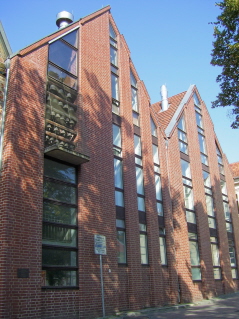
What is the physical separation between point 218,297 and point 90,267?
36.9 feet

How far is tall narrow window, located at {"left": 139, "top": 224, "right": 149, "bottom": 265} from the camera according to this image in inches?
642

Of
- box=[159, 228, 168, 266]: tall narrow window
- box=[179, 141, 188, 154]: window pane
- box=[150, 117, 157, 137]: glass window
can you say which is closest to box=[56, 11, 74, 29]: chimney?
box=[150, 117, 157, 137]: glass window

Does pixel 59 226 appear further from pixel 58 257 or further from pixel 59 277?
pixel 59 277

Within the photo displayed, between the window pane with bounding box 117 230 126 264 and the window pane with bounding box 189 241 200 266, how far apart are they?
240 inches

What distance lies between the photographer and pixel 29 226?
1103 cm

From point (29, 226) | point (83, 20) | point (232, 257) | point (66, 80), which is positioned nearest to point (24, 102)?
point (66, 80)

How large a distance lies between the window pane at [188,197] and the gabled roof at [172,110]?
3444mm

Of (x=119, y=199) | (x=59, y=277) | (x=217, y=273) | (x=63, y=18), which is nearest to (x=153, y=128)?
(x=119, y=199)

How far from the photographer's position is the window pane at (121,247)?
14914 mm

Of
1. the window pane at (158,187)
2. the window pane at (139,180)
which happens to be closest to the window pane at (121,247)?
the window pane at (139,180)

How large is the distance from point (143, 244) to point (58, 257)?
5481mm

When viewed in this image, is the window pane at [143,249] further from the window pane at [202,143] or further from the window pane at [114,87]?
the window pane at [202,143]

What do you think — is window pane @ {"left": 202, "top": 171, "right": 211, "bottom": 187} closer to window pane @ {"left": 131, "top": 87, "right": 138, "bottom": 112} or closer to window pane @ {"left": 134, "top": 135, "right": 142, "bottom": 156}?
window pane @ {"left": 134, "top": 135, "right": 142, "bottom": 156}

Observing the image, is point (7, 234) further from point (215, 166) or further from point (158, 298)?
point (215, 166)
